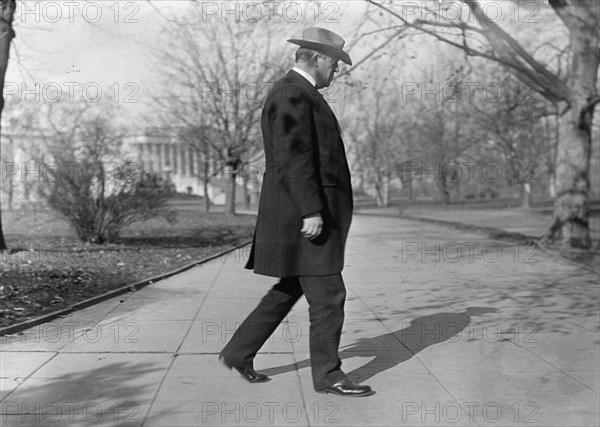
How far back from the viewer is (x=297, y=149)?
4.41m

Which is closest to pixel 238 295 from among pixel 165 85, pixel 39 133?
pixel 165 85

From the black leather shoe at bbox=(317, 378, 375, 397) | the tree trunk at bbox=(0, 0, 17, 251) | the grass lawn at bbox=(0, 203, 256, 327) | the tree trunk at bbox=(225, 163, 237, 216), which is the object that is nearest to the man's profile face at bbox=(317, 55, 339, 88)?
the black leather shoe at bbox=(317, 378, 375, 397)

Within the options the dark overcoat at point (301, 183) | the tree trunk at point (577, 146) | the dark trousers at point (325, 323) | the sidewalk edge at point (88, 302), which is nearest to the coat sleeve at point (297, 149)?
the dark overcoat at point (301, 183)

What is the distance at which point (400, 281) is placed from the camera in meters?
10.5

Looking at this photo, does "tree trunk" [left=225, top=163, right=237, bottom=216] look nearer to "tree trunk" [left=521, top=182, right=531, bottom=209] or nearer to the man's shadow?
"tree trunk" [left=521, top=182, right=531, bottom=209]

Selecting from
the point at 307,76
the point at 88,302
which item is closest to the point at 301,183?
the point at 307,76

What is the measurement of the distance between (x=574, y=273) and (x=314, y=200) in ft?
27.7

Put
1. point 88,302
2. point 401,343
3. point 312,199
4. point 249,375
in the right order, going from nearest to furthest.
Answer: point 312,199, point 249,375, point 401,343, point 88,302

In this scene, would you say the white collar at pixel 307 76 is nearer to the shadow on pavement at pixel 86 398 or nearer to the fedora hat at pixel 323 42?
the fedora hat at pixel 323 42

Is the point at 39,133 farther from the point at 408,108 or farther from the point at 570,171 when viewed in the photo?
the point at 570,171

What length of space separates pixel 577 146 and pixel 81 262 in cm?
1081

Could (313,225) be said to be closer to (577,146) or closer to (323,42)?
(323,42)

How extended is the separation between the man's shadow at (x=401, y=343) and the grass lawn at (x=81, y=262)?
3.13 meters

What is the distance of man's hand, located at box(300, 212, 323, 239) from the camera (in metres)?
4.41
